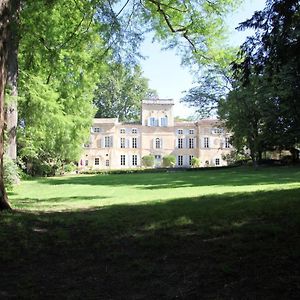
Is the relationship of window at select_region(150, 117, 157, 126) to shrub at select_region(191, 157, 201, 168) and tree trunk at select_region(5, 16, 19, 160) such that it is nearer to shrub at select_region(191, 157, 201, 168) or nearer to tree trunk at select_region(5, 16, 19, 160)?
shrub at select_region(191, 157, 201, 168)

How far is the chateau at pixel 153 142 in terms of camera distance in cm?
6356

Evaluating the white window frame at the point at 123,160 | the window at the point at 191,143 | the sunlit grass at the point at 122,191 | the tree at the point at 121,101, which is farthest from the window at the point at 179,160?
the sunlit grass at the point at 122,191

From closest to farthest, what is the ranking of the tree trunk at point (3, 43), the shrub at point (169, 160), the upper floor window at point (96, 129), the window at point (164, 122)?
the tree trunk at point (3, 43) < the shrub at point (169, 160) < the upper floor window at point (96, 129) < the window at point (164, 122)

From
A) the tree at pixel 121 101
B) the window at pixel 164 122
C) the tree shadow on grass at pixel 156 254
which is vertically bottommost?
the tree shadow on grass at pixel 156 254

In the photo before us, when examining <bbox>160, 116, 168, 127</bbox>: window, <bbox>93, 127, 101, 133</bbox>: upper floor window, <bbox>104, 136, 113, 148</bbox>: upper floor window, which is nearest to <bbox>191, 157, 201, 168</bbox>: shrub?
<bbox>160, 116, 168, 127</bbox>: window

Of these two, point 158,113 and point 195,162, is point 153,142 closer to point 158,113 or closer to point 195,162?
point 158,113

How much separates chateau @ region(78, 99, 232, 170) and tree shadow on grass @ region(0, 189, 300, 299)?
2171 inches

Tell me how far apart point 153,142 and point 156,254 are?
193 feet

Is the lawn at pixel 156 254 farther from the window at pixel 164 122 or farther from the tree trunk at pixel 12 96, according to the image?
the window at pixel 164 122

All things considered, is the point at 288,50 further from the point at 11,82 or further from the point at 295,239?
the point at 11,82

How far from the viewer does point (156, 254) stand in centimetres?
549

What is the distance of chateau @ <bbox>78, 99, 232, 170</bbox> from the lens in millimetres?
63562


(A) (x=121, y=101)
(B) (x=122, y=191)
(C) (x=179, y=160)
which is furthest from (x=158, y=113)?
(B) (x=122, y=191)

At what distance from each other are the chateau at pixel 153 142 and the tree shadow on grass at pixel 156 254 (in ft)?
181
